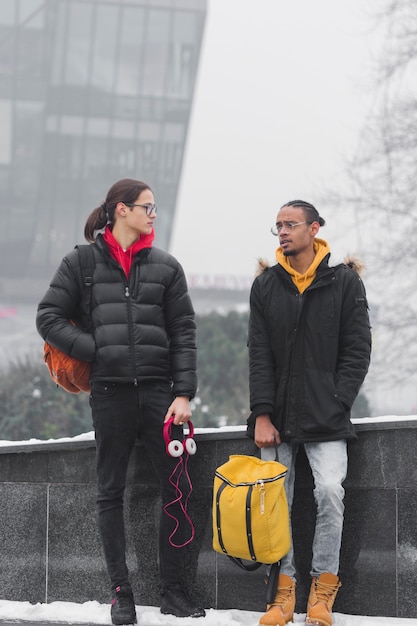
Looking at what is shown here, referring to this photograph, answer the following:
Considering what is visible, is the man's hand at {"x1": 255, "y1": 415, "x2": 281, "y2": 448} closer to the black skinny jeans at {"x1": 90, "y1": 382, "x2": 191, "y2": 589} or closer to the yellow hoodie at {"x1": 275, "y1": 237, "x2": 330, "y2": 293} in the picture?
the black skinny jeans at {"x1": 90, "y1": 382, "x2": 191, "y2": 589}

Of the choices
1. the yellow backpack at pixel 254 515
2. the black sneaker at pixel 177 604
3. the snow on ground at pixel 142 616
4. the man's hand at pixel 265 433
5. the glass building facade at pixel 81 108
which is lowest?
the snow on ground at pixel 142 616

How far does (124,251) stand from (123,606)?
5.97 ft

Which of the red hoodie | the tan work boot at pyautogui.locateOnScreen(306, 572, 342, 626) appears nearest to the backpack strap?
the red hoodie

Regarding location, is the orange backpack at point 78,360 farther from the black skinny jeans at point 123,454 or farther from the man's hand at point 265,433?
the man's hand at point 265,433

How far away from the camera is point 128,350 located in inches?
203

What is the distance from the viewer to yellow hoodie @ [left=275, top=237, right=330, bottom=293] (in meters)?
5.25

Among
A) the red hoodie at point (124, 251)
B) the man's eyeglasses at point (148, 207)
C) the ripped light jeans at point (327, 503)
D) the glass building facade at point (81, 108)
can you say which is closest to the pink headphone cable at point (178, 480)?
the ripped light jeans at point (327, 503)

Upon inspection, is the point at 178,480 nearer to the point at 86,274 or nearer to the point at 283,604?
the point at 283,604

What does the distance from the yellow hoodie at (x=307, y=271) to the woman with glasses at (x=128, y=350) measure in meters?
0.54

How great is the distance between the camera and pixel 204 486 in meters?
5.68

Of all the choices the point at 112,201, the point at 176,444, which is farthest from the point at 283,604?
the point at 112,201

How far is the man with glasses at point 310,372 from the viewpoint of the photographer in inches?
200

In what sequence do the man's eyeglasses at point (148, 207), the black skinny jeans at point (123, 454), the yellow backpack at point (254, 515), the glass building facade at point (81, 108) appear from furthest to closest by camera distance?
the glass building facade at point (81, 108), the man's eyeglasses at point (148, 207), the black skinny jeans at point (123, 454), the yellow backpack at point (254, 515)

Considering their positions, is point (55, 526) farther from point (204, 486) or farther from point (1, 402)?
point (1, 402)
